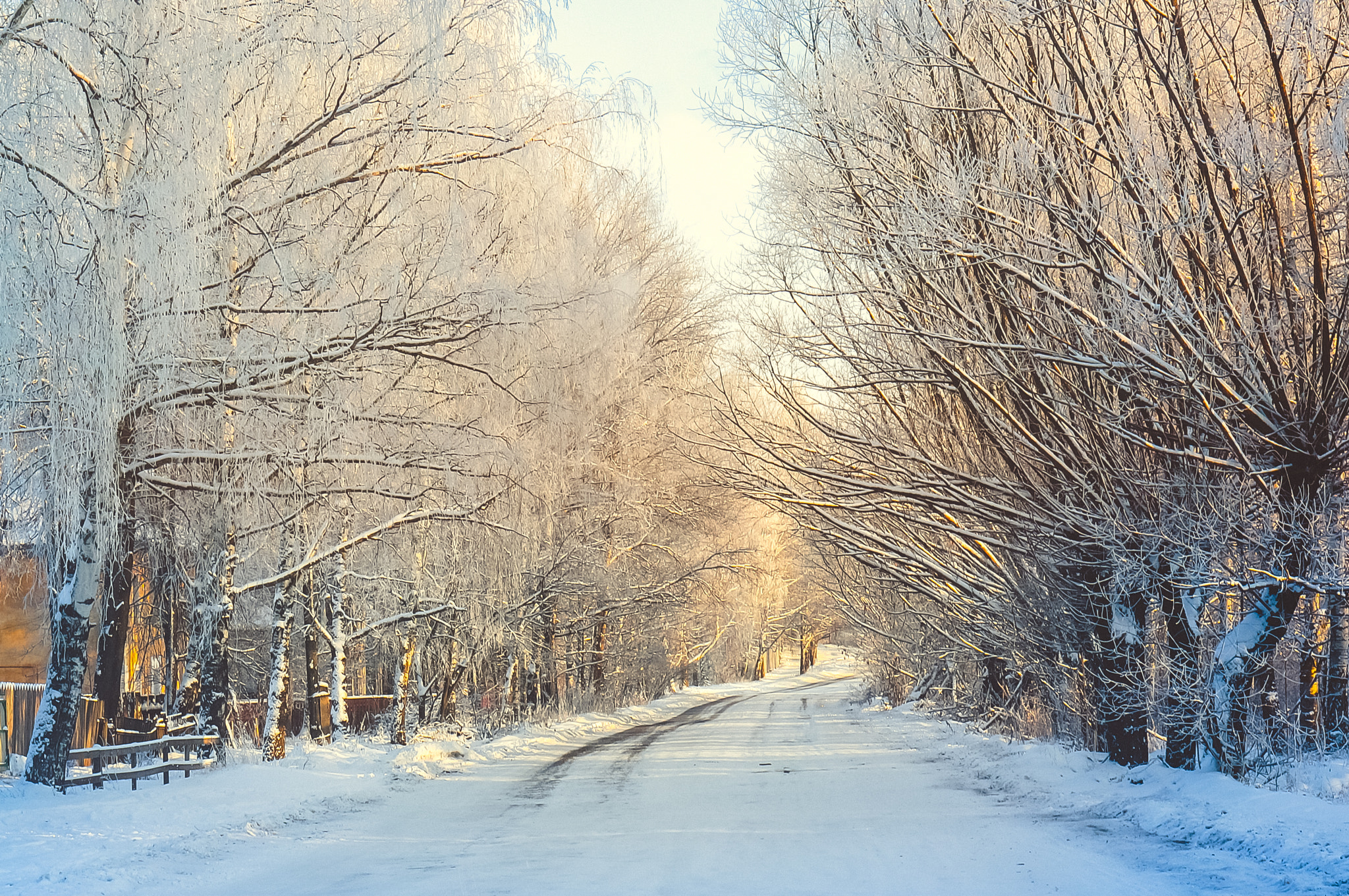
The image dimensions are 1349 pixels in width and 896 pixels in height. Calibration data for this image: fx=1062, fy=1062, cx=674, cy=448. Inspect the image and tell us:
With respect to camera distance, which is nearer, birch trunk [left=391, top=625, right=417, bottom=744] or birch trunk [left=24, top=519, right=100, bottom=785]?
birch trunk [left=24, top=519, right=100, bottom=785]

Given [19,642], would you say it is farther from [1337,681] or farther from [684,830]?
[1337,681]

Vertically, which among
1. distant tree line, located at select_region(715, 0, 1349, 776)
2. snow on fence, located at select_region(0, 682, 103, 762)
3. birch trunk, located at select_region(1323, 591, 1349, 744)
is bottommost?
snow on fence, located at select_region(0, 682, 103, 762)

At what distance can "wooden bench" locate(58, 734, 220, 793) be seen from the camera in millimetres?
11031

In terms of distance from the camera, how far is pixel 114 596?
17.8 meters

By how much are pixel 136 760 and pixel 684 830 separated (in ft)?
23.4

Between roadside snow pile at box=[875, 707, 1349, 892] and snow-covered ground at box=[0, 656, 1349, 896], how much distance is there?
28 millimetres

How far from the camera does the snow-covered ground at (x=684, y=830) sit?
6871 millimetres

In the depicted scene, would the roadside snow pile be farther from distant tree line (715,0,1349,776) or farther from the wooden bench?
the wooden bench

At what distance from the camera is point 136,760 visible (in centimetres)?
1236

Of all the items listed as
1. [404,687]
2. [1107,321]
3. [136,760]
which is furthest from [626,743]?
[1107,321]

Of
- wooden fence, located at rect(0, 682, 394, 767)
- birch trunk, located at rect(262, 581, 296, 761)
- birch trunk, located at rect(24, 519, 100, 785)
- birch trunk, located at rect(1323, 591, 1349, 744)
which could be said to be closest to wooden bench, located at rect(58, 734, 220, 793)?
birch trunk, located at rect(24, 519, 100, 785)

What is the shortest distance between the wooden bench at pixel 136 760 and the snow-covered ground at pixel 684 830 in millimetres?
252

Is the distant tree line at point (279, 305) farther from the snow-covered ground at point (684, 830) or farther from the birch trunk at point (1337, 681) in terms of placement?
the birch trunk at point (1337, 681)

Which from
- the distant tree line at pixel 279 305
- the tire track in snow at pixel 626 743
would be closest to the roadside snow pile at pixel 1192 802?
the tire track in snow at pixel 626 743
